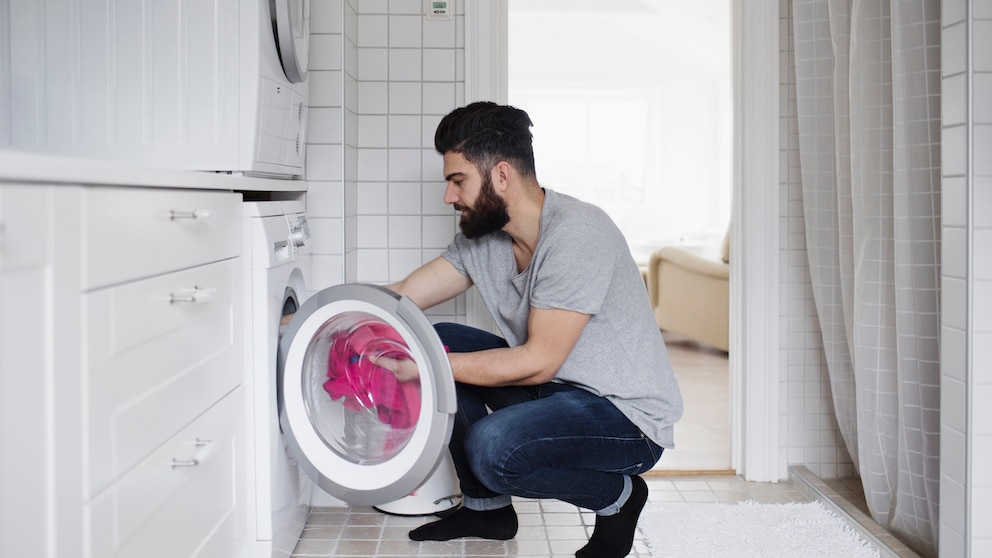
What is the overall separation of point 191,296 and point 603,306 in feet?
3.19

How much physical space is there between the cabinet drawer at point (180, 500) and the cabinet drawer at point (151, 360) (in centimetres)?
3

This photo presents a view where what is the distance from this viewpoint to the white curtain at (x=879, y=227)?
2.11 metres

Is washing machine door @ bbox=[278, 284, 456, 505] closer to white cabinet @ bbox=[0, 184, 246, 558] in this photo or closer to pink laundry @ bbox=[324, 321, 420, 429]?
pink laundry @ bbox=[324, 321, 420, 429]

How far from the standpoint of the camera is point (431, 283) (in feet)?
7.75

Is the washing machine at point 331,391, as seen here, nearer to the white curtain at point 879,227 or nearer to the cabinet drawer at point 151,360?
the cabinet drawer at point 151,360

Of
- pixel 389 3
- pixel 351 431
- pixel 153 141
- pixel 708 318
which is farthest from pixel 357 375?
pixel 708 318

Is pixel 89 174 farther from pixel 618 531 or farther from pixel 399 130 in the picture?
pixel 399 130

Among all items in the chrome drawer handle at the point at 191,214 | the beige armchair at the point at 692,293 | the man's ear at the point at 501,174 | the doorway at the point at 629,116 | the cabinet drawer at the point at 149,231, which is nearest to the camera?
the cabinet drawer at the point at 149,231

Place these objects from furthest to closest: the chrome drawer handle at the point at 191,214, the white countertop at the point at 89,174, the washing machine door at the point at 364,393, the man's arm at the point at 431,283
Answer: the man's arm at the point at 431,283
the washing machine door at the point at 364,393
the chrome drawer handle at the point at 191,214
the white countertop at the point at 89,174

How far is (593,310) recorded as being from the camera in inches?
77.9

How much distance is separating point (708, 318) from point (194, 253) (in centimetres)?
402

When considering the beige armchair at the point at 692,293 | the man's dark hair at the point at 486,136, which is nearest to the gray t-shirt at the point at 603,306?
the man's dark hair at the point at 486,136

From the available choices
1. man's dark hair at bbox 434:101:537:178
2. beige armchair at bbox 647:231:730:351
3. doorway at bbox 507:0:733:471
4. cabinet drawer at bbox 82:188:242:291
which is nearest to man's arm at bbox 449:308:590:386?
man's dark hair at bbox 434:101:537:178

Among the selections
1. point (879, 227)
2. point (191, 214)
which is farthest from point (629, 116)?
point (191, 214)
